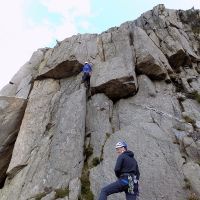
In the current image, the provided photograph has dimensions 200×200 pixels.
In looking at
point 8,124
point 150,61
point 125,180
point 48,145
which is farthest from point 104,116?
point 125,180

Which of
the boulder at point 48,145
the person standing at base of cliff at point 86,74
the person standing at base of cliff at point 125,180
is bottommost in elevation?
the person standing at base of cliff at point 125,180

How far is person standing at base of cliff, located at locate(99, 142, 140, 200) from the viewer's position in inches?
563

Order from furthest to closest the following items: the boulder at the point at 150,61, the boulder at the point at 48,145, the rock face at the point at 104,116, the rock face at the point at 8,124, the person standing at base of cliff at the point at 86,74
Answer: the boulder at the point at 150,61 → the person standing at base of cliff at the point at 86,74 → the rock face at the point at 8,124 → the boulder at the point at 48,145 → the rock face at the point at 104,116

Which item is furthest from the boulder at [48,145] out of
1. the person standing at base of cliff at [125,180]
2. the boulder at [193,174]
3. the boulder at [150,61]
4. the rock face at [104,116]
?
the boulder at [193,174]

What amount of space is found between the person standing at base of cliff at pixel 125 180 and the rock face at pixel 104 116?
10.7ft

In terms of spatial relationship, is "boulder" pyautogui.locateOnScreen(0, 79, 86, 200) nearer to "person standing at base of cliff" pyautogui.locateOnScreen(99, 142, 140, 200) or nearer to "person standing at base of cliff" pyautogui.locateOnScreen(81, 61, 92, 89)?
"person standing at base of cliff" pyautogui.locateOnScreen(81, 61, 92, 89)

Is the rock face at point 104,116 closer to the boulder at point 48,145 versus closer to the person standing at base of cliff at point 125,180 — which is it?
the boulder at point 48,145

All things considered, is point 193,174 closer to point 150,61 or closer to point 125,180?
point 125,180

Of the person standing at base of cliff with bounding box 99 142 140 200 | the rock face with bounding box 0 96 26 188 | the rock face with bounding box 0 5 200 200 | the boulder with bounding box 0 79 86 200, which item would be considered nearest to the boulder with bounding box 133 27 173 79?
the rock face with bounding box 0 5 200 200

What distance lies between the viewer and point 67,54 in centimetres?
3144

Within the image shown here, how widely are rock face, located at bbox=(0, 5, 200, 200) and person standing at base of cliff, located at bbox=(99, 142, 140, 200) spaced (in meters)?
3.25

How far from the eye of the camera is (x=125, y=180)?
47.1 feet

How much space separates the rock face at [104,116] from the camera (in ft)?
62.7

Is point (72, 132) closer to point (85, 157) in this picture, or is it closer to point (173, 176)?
point (85, 157)
